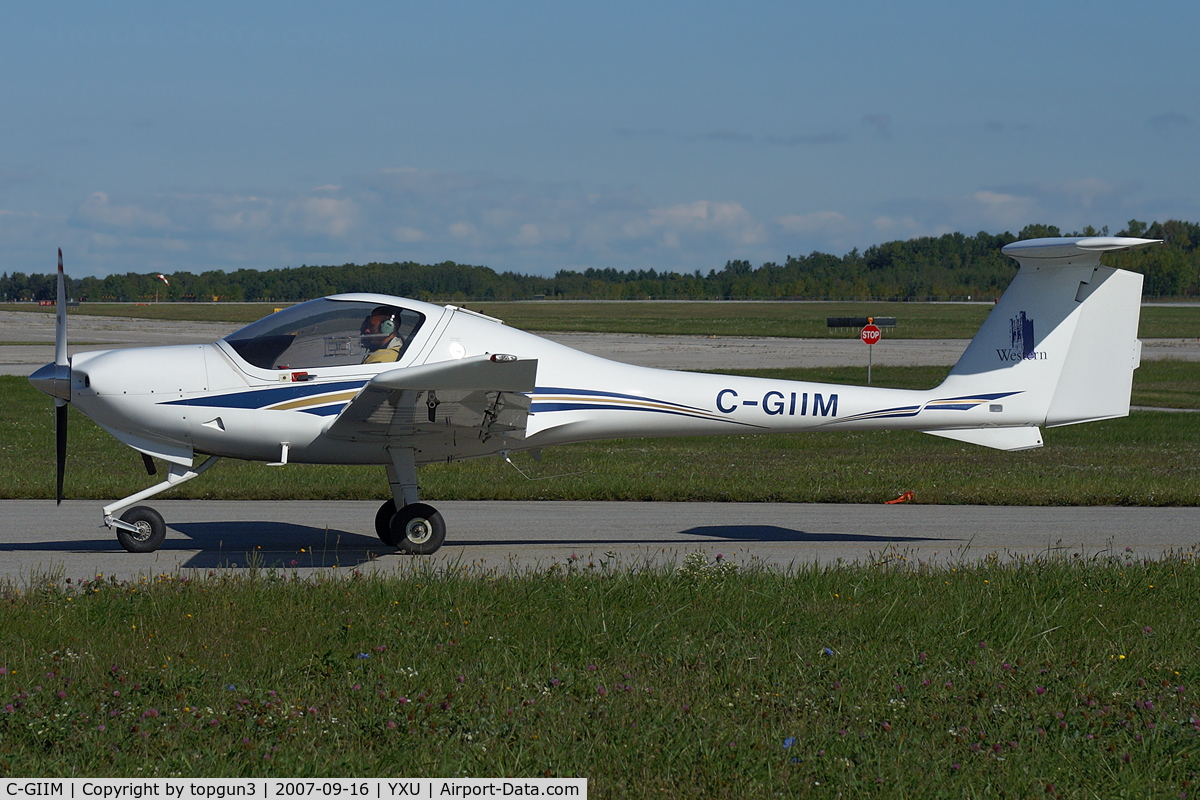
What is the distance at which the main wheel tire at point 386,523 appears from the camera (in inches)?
408

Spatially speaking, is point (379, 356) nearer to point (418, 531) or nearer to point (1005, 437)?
point (418, 531)

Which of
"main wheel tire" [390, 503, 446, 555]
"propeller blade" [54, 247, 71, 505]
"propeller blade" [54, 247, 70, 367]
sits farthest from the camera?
"main wheel tire" [390, 503, 446, 555]

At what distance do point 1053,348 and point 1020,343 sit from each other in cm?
32

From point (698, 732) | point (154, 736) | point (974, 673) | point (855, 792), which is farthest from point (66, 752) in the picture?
point (974, 673)

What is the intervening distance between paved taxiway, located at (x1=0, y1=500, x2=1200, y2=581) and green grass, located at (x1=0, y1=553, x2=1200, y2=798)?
1.65 metres

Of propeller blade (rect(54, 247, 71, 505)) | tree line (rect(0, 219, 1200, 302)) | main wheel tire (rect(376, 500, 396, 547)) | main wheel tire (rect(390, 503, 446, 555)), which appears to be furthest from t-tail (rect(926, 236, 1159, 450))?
tree line (rect(0, 219, 1200, 302))

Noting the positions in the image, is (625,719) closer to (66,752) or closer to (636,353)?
(66,752)

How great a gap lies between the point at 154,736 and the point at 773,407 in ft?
23.6

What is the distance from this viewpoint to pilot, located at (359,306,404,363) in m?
9.80

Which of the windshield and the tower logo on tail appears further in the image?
the tower logo on tail

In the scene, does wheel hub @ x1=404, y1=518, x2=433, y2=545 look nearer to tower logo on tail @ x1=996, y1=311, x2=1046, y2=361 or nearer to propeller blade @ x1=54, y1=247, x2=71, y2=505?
propeller blade @ x1=54, y1=247, x2=71, y2=505

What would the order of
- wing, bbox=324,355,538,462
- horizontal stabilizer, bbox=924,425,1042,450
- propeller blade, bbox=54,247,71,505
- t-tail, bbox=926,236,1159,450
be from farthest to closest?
horizontal stabilizer, bbox=924,425,1042,450 → t-tail, bbox=926,236,1159,450 → propeller blade, bbox=54,247,71,505 → wing, bbox=324,355,538,462

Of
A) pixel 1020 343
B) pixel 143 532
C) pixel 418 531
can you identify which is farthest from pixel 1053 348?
pixel 143 532
